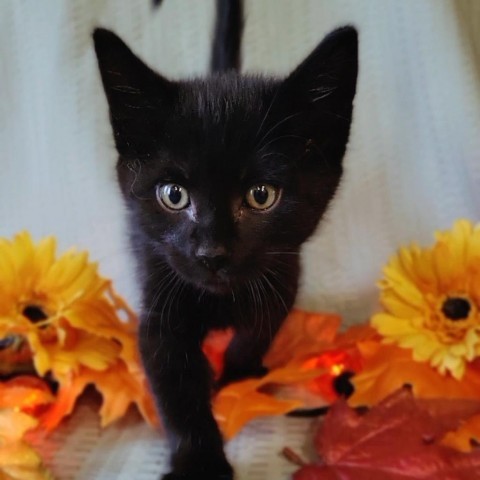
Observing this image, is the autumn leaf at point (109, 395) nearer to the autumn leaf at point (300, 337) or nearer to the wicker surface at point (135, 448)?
the wicker surface at point (135, 448)

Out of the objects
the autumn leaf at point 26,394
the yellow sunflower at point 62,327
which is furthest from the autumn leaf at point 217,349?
the autumn leaf at point 26,394

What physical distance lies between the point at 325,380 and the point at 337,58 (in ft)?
1.45

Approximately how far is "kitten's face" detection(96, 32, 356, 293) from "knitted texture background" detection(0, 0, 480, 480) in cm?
35

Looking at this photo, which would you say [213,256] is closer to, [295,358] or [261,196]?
[261,196]

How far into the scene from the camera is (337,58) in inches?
28.9

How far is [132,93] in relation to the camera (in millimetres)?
746

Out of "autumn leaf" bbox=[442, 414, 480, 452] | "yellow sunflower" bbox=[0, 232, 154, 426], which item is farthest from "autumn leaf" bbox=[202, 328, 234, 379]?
"autumn leaf" bbox=[442, 414, 480, 452]

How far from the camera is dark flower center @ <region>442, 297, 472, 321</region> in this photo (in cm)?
92

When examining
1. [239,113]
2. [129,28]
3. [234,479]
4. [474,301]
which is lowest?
[234,479]

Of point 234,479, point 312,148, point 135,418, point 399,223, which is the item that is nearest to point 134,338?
point 135,418

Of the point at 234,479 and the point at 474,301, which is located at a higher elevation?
the point at 474,301

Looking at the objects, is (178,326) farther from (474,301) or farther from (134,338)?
(474,301)

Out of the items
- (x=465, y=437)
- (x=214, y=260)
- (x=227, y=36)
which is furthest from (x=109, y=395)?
(x=227, y=36)

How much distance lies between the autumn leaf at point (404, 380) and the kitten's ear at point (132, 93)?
1.35 ft
